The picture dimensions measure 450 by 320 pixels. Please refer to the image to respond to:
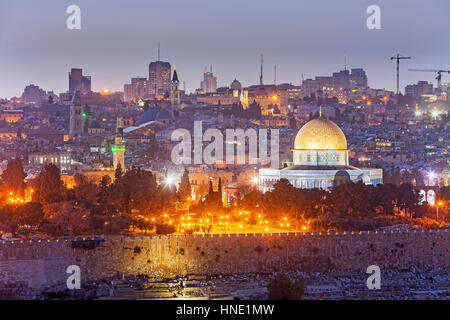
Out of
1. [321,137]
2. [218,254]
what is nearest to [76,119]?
[321,137]

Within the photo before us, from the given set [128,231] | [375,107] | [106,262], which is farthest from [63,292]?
[375,107]

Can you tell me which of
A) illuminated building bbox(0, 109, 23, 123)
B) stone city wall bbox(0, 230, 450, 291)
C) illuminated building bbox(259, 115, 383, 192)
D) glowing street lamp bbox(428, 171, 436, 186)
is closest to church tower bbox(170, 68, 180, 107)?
illuminated building bbox(0, 109, 23, 123)

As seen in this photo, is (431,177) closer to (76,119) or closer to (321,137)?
(321,137)

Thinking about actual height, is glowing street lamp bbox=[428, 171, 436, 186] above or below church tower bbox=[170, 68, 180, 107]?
below

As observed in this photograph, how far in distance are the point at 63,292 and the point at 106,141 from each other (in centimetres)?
4755

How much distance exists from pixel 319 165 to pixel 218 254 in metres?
15.2

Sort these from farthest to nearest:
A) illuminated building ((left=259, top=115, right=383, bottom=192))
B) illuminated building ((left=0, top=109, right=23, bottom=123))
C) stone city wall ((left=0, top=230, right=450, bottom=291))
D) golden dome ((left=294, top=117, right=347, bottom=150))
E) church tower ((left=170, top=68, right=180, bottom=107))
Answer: church tower ((left=170, top=68, right=180, bottom=107))
illuminated building ((left=0, top=109, right=23, bottom=123))
golden dome ((left=294, top=117, right=347, bottom=150))
illuminated building ((left=259, top=115, right=383, bottom=192))
stone city wall ((left=0, top=230, right=450, bottom=291))

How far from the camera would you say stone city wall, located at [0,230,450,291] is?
3409 cm

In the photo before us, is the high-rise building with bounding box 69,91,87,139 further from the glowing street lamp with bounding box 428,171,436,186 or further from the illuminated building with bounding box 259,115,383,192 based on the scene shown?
the illuminated building with bounding box 259,115,383,192

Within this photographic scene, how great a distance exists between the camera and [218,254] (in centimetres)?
3603

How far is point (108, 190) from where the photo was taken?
4512 cm

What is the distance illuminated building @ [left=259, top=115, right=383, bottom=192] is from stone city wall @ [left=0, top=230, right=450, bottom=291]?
37.4 feet
